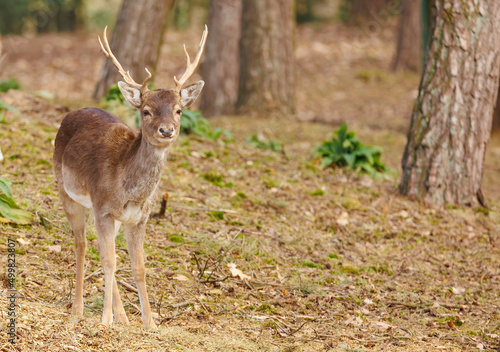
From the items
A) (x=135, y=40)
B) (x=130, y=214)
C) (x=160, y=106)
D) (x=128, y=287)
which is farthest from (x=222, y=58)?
(x=130, y=214)

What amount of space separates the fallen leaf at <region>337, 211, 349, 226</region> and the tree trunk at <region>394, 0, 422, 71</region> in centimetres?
1102

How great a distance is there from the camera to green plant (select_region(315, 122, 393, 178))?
879 cm

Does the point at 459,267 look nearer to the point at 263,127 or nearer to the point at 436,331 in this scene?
the point at 436,331

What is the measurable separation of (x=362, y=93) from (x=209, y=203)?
10069mm

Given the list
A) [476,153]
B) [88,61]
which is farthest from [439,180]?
[88,61]

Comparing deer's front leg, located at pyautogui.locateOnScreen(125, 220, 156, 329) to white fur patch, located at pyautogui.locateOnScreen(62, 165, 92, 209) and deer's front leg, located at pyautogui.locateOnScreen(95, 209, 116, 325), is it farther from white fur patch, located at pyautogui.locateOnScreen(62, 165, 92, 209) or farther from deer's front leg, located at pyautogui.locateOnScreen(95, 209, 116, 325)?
white fur patch, located at pyautogui.locateOnScreen(62, 165, 92, 209)

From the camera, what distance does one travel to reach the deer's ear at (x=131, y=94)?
434 centimetres

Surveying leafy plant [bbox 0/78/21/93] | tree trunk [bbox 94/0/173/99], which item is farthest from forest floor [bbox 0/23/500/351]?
tree trunk [bbox 94/0/173/99]

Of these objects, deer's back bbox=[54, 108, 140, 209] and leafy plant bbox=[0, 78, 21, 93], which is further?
leafy plant bbox=[0, 78, 21, 93]

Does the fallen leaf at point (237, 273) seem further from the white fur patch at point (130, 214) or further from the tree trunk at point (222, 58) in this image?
the tree trunk at point (222, 58)

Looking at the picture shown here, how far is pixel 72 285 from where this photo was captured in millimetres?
4855

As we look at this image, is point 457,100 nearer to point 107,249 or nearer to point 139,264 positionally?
point 139,264

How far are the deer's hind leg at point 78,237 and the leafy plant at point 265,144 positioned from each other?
4.86 metres

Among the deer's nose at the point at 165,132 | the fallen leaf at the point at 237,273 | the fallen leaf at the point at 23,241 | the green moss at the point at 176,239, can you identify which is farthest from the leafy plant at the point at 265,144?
the deer's nose at the point at 165,132
